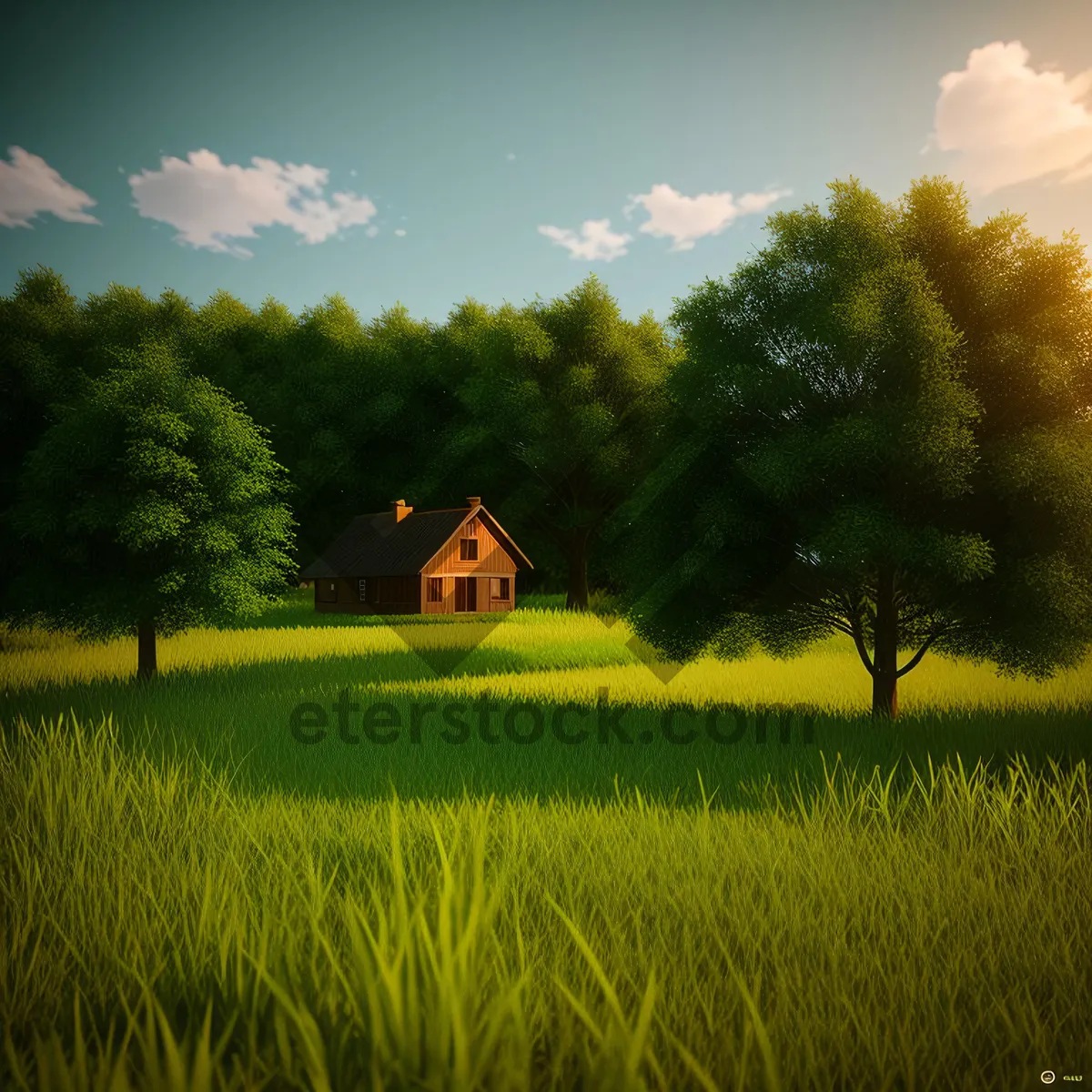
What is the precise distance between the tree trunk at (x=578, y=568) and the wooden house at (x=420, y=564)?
562 cm

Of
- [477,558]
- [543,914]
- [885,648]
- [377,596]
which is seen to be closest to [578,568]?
[477,558]

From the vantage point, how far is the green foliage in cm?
1498

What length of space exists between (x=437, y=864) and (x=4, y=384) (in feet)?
82.6

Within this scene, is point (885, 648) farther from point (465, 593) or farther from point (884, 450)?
point (465, 593)

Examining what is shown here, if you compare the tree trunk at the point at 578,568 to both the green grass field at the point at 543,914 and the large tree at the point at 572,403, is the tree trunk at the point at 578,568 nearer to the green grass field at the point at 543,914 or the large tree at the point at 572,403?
the large tree at the point at 572,403

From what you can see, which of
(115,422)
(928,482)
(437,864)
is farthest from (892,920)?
(115,422)

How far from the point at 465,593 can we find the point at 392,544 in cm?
494

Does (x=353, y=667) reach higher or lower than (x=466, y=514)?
lower

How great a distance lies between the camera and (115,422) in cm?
1545

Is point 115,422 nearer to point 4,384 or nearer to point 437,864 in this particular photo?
point 4,384

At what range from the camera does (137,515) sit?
48.2 feet

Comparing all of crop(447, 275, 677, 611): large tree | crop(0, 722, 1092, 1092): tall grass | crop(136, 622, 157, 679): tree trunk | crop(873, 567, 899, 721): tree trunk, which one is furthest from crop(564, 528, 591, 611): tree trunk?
crop(0, 722, 1092, 1092): tall grass

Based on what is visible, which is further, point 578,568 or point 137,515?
point 578,568

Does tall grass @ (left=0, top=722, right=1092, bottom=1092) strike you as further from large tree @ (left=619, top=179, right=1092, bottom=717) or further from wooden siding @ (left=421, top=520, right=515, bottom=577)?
wooden siding @ (left=421, top=520, right=515, bottom=577)
